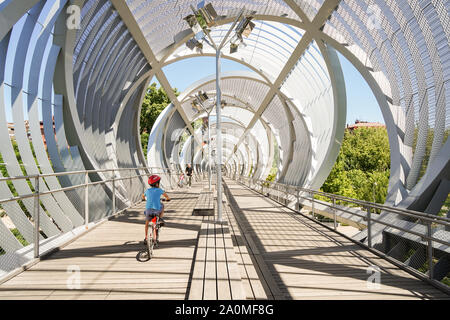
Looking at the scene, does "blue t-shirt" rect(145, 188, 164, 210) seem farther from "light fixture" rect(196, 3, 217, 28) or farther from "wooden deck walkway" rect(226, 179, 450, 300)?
"light fixture" rect(196, 3, 217, 28)

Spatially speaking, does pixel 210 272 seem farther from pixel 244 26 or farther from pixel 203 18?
pixel 203 18

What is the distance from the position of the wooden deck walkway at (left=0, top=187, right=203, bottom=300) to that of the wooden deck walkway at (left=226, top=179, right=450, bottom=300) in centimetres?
121

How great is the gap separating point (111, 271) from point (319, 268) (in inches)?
120

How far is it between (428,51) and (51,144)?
9421mm

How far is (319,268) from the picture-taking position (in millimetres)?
5375

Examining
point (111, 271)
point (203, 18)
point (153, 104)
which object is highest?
point (153, 104)

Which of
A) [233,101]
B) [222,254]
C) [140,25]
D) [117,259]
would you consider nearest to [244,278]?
[222,254]

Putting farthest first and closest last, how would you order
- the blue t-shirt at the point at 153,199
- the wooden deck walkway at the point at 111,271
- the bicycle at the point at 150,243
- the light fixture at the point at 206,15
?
the light fixture at the point at 206,15 < the blue t-shirt at the point at 153,199 < the bicycle at the point at 150,243 < the wooden deck walkway at the point at 111,271

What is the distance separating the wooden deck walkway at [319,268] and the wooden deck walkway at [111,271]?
121cm

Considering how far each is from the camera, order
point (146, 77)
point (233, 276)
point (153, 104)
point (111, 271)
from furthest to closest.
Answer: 1. point (153, 104)
2. point (146, 77)
3. point (111, 271)
4. point (233, 276)

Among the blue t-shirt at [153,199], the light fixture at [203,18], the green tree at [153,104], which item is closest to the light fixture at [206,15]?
the light fixture at [203,18]

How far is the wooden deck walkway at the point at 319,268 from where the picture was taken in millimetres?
Result: 4254

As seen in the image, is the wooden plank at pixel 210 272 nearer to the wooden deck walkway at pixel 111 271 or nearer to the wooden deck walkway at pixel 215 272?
the wooden deck walkway at pixel 215 272

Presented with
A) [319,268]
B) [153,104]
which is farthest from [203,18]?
[153,104]
